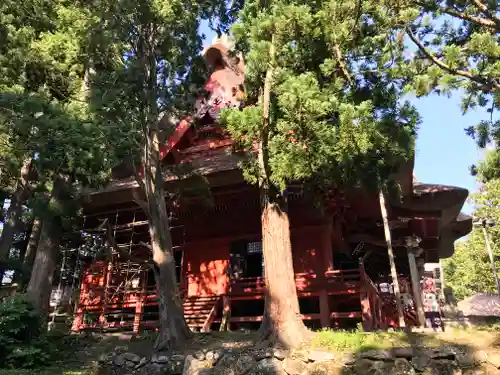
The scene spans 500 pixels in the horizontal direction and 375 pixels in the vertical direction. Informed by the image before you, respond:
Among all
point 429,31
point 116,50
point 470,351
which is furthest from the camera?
point 116,50

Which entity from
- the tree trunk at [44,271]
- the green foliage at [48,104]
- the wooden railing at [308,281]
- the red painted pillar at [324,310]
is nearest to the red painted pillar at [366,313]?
the wooden railing at [308,281]

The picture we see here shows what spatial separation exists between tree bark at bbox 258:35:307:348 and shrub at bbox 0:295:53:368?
14.5 feet

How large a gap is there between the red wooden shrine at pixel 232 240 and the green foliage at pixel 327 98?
2.09 meters

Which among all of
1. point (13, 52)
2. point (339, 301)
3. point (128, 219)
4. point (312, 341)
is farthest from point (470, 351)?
point (13, 52)

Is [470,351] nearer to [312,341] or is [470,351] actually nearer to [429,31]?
[312,341]

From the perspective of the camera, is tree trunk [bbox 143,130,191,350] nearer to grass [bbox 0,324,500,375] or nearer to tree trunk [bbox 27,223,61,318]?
grass [bbox 0,324,500,375]

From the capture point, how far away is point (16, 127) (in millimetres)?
7246

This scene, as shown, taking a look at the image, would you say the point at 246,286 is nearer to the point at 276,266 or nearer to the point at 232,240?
the point at 232,240

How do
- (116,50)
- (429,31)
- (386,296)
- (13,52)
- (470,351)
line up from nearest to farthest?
(470,351), (429,31), (116,50), (13,52), (386,296)

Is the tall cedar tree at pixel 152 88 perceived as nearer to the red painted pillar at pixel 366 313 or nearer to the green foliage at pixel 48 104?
the green foliage at pixel 48 104

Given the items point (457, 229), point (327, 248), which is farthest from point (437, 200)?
point (457, 229)

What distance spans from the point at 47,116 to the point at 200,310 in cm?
555

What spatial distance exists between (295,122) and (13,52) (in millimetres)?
7386

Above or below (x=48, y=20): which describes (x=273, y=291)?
A: below
